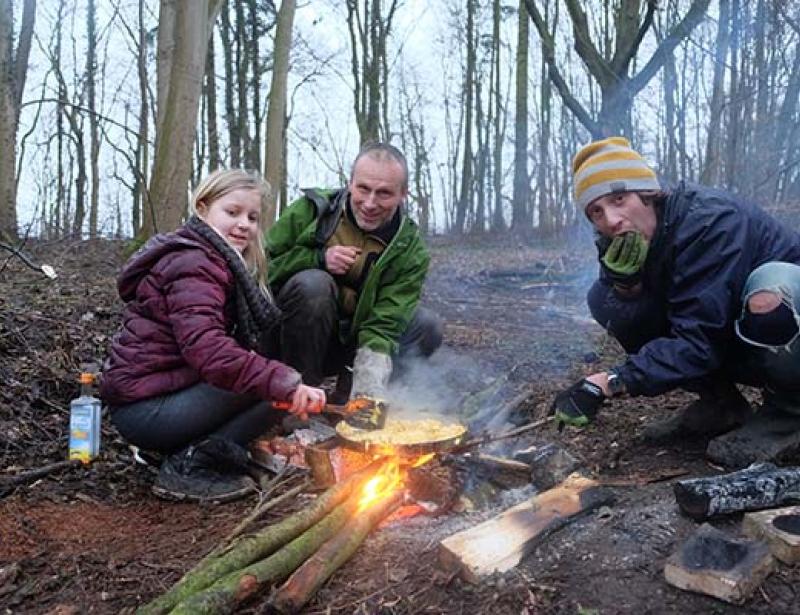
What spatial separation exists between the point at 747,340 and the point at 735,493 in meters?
0.64

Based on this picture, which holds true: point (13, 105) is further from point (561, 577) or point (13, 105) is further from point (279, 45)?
point (561, 577)

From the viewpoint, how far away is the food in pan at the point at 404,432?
8.86 ft

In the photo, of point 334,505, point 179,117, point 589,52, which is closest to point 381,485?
point 334,505

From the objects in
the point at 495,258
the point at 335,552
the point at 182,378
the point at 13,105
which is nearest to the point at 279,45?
the point at 13,105

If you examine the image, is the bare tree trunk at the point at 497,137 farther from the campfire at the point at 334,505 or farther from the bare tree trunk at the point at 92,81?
the campfire at the point at 334,505

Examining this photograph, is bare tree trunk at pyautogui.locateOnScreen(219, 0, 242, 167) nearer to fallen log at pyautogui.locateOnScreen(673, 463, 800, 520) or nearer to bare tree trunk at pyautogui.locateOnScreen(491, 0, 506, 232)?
bare tree trunk at pyautogui.locateOnScreen(491, 0, 506, 232)

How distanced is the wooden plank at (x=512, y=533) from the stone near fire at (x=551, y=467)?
233 millimetres

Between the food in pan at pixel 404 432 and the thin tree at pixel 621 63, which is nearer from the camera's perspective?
the food in pan at pixel 404 432

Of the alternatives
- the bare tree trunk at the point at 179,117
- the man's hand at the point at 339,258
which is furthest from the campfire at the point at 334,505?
the bare tree trunk at the point at 179,117

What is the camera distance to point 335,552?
6.64ft

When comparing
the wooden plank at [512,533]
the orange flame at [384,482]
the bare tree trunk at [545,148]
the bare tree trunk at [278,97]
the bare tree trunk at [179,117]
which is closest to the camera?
the wooden plank at [512,533]

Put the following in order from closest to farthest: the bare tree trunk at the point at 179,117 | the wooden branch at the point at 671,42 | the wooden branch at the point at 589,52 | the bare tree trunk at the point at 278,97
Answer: the wooden branch at the point at 671,42, the wooden branch at the point at 589,52, the bare tree trunk at the point at 179,117, the bare tree trunk at the point at 278,97

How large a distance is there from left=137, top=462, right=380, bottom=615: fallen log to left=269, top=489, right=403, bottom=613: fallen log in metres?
0.12

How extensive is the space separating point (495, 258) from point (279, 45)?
242 inches
